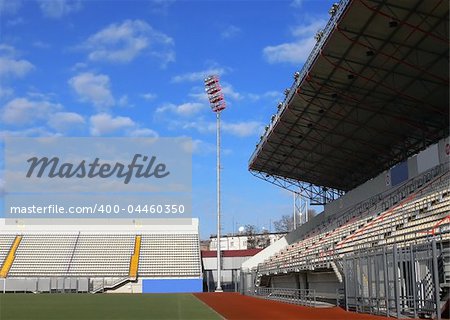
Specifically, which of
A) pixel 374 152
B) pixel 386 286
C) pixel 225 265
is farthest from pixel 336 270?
pixel 225 265

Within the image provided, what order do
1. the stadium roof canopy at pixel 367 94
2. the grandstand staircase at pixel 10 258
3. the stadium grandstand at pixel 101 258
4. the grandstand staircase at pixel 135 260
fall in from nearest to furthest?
the stadium roof canopy at pixel 367 94
the stadium grandstand at pixel 101 258
the grandstand staircase at pixel 135 260
the grandstand staircase at pixel 10 258

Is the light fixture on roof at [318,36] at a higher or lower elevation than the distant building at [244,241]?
higher

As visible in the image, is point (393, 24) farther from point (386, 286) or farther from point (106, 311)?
point (106, 311)

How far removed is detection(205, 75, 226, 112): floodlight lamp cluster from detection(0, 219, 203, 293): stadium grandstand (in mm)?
14807

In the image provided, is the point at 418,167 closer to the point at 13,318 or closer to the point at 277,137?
the point at 277,137

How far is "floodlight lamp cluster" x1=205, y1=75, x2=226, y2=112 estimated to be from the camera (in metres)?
50.8

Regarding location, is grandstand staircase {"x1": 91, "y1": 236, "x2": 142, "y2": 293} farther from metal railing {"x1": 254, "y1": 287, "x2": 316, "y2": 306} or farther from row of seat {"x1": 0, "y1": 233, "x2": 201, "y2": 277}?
metal railing {"x1": 254, "y1": 287, "x2": 316, "y2": 306}

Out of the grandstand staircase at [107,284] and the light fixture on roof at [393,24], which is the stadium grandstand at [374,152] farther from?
the grandstand staircase at [107,284]

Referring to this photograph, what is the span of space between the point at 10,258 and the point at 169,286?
16556mm

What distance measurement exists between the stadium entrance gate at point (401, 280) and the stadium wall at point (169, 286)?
33657 millimetres

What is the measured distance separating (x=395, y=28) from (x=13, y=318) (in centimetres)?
1733

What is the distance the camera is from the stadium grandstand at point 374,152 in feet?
49.7

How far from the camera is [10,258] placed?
174 ft

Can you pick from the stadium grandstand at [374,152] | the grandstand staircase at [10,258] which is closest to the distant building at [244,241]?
the grandstand staircase at [10,258]
